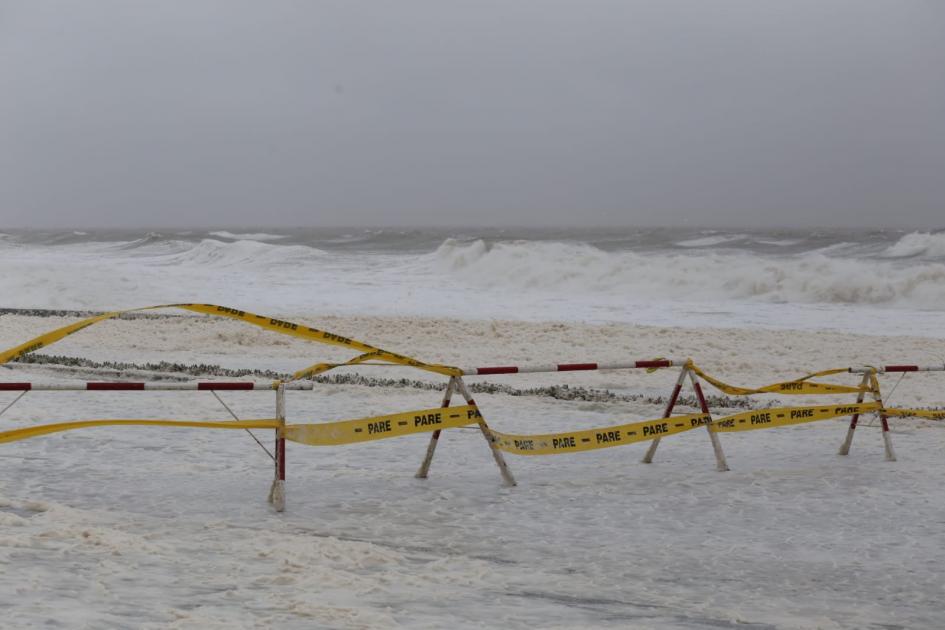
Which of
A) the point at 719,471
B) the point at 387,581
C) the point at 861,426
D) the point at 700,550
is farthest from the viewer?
the point at 861,426

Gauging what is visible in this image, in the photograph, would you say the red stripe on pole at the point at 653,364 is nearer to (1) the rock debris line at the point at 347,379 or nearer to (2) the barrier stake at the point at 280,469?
(2) the barrier stake at the point at 280,469

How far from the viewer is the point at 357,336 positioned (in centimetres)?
1672

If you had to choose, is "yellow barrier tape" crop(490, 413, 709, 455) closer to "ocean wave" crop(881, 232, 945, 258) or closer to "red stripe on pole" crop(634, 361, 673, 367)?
"red stripe on pole" crop(634, 361, 673, 367)

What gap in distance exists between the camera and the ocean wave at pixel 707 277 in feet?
81.7

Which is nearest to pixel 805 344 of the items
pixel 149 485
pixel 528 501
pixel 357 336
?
pixel 357 336

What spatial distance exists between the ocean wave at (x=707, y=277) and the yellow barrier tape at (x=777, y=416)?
58.4 feet

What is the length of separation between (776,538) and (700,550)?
1.72 ft

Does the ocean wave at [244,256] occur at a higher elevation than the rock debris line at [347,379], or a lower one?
higher

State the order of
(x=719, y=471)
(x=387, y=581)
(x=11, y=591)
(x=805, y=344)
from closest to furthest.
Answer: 1. (x=11, y=591)
2. (x=387, y=581)
3. (x=719, y=471)
4. (x=805, y=344)

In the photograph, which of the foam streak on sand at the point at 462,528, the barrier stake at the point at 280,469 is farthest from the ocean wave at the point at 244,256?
the barrier stake at the point at 280,469

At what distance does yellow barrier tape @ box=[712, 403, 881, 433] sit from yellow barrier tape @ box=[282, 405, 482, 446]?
1869 mm

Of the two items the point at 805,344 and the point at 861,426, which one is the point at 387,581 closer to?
the point at 861,426

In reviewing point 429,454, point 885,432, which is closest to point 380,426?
point 429,454

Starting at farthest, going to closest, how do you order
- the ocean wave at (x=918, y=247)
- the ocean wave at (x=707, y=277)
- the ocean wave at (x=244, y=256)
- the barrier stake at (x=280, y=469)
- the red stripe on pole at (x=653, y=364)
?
the ocean wave at (x=244, y=256) → the ocean wave at (x=918, y=247) → the ocean wave at (x=707, y=277) → the red stripe on pole at (x=653, y=364) → the barrier stake at (x=280, y=469)
